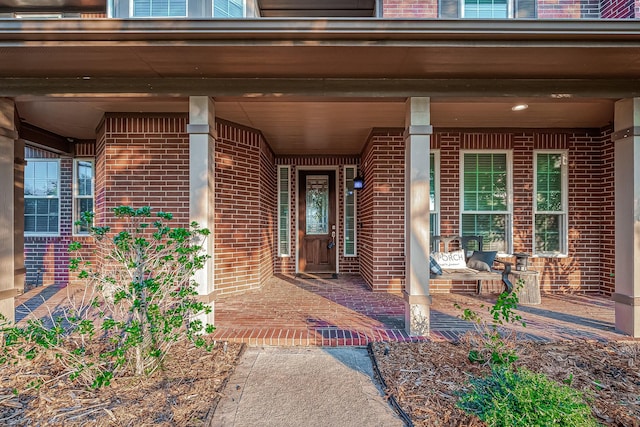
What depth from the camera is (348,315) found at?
4.02m

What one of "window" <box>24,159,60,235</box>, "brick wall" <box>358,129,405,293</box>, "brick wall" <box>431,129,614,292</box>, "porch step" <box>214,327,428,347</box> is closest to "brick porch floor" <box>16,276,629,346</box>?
"porch step" <box>214,327,428,347</box>

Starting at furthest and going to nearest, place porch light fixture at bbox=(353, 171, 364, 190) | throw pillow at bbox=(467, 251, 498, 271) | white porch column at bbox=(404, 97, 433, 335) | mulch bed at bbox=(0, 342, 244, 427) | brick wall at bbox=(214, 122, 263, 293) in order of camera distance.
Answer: porch light fixture at bbox=(353, 171, 364, 190)
brick wall at bbox=(214, 122, 263, 293)
throw pillow at bbox=(467, 251, 498, 271)
white porch column at bbox=(404, 97, 433, 335)
mulch bed at bbox=(0, 342, 244, 427)

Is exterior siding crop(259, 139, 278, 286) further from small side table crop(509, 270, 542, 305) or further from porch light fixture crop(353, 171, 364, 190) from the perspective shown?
small side table crop(509, 270, 542, 305)

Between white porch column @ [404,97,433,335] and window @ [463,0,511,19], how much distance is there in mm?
2330

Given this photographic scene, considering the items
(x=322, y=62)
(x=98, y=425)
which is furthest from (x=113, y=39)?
(x=98, y=425)

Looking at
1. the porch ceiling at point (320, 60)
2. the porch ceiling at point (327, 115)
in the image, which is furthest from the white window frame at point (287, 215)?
the porch ceiling at point (320, 60)

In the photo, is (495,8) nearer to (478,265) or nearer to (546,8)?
(546,8)

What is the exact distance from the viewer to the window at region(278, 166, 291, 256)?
729 cm

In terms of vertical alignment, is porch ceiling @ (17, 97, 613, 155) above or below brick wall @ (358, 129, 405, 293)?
above

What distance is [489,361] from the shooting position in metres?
2.71

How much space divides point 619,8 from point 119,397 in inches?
266

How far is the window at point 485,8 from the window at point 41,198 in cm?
715

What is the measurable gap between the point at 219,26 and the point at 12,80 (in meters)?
2.27

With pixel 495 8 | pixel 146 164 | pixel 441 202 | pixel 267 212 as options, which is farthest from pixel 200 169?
pixel 495 8
